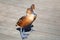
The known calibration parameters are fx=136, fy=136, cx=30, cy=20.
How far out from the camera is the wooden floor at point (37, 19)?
847 mm

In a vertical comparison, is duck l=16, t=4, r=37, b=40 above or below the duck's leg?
above

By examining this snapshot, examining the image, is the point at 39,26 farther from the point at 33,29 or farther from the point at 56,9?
the point at 56,9

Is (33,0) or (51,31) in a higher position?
(33,0)

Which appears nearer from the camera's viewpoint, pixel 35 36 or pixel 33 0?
pixel 35 36

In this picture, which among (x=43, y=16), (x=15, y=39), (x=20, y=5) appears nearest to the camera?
(x=15, y=39)

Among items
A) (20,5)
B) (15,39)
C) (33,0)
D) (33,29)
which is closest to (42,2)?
(33,0)

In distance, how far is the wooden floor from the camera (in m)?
0.85

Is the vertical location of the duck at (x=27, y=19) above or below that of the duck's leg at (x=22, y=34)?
above

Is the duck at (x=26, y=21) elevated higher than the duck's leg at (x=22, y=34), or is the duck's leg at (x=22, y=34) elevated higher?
the duck at (x=26, y=21)

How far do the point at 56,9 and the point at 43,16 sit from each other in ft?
0.40

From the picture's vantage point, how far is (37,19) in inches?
36.6

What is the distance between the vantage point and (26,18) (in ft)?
3.05

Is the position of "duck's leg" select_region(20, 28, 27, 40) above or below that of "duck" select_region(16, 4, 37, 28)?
below

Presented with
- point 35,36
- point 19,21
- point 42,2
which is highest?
point 42,2
